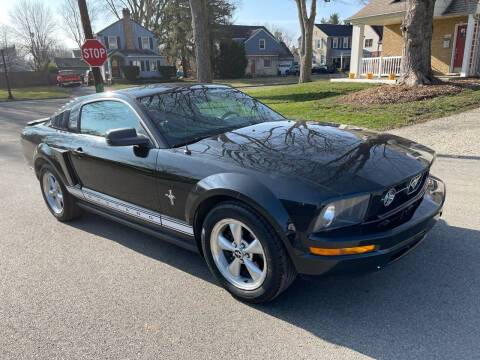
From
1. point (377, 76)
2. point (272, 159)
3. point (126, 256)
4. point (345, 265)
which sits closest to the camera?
point (345, 265)

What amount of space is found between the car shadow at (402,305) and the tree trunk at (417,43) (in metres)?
10.1

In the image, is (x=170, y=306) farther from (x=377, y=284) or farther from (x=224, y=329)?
(x=377, y=284)

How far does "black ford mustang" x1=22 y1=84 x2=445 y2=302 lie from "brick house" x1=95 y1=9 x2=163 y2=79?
155 ft

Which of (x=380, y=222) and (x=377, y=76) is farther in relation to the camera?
(x=377, y=76)

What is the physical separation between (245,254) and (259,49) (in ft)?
186

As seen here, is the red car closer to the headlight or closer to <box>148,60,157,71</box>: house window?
<box>148,60,157,71</box>: house window

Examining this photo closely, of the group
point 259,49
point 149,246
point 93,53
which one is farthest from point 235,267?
point 259,49

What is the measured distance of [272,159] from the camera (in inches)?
115

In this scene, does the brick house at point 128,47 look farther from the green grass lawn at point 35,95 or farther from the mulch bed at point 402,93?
the mulch bed at point 402,93

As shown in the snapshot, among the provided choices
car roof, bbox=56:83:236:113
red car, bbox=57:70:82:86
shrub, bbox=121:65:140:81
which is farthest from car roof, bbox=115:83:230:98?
shrub, bbox=121:65:140:81

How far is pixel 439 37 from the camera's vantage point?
19219mm

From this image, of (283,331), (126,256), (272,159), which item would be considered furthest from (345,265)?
(126,256)

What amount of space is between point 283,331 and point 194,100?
7.83 ft

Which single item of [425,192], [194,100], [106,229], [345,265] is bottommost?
[106,229]
